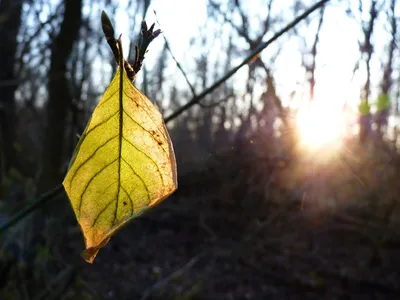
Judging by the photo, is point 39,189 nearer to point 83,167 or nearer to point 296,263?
point 296,263

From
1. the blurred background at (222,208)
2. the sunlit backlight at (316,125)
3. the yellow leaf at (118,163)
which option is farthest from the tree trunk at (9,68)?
the yellow leaf at (118,163)

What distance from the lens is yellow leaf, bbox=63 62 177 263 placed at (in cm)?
37

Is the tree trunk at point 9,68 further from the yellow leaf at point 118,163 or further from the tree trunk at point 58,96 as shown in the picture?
the yellow leaf at point 118,163

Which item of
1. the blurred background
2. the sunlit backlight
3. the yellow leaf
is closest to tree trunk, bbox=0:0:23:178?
the blurred background

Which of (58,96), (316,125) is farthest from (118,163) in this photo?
(58,96)

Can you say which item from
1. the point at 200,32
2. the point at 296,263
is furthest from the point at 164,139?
the point at 296,263

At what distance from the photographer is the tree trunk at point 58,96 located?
189 inches

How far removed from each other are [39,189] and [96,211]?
4441 millimetres

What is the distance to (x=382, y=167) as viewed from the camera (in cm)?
505

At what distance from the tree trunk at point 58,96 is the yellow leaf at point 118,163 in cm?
427

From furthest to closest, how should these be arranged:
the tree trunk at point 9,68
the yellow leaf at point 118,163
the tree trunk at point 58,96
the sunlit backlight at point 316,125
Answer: the tree trunk at point 9,68, the tree trunk at point 58,96, the sunlit backlight at point 316,125, the yellow leaf at point 118,163

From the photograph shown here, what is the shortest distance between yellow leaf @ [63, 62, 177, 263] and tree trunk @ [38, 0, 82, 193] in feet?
14.0

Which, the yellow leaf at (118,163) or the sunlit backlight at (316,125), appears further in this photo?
the sunlit backlight at (316,125)

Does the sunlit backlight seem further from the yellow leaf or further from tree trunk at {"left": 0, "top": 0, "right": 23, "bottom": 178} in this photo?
tree trunk at {"left": 0, "top": 0, "right": 23, "bottom": 178}
